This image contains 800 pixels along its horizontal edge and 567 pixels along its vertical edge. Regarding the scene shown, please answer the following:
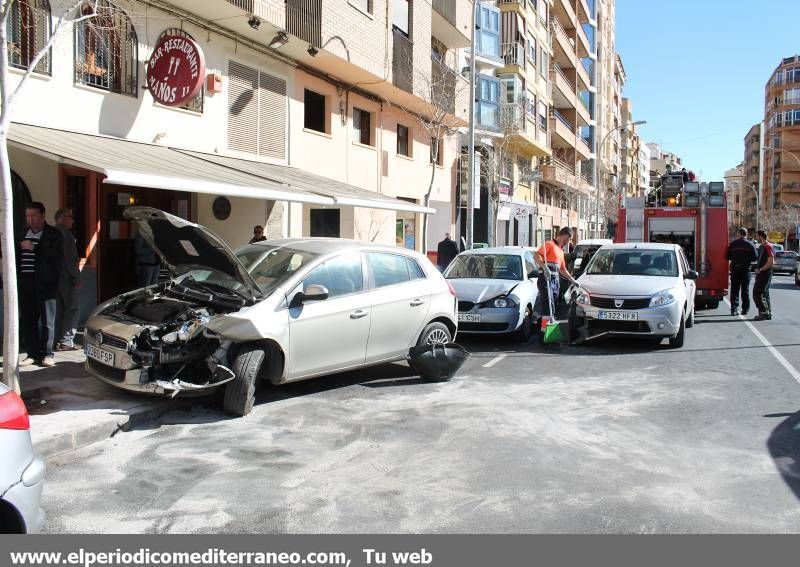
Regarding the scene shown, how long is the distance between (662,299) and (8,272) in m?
8.83

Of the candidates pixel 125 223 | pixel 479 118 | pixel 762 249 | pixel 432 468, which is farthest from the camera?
pixel 479 118

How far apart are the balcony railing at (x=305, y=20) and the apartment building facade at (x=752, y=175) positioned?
A: 4661 inches

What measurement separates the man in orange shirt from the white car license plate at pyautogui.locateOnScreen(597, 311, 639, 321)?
85 cm

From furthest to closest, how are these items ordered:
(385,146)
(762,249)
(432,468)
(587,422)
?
(385,146) < (762,249) < (587,422) < (432,468)

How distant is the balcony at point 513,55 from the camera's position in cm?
3428

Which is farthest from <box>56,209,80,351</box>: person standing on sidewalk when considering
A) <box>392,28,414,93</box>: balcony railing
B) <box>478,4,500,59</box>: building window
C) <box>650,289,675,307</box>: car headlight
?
<box>478,4,500,59</box>: building window

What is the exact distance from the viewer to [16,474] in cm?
308

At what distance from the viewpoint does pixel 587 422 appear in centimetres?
655

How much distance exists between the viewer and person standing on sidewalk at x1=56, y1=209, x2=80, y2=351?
8.58 m

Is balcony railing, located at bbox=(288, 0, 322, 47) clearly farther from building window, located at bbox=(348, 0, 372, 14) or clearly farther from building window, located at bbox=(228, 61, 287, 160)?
building window, located at bbox=(348, 0, 372, 14)

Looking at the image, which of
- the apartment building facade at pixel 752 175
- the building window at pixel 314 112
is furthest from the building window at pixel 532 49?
the apartment building facade at pixel 752 175
